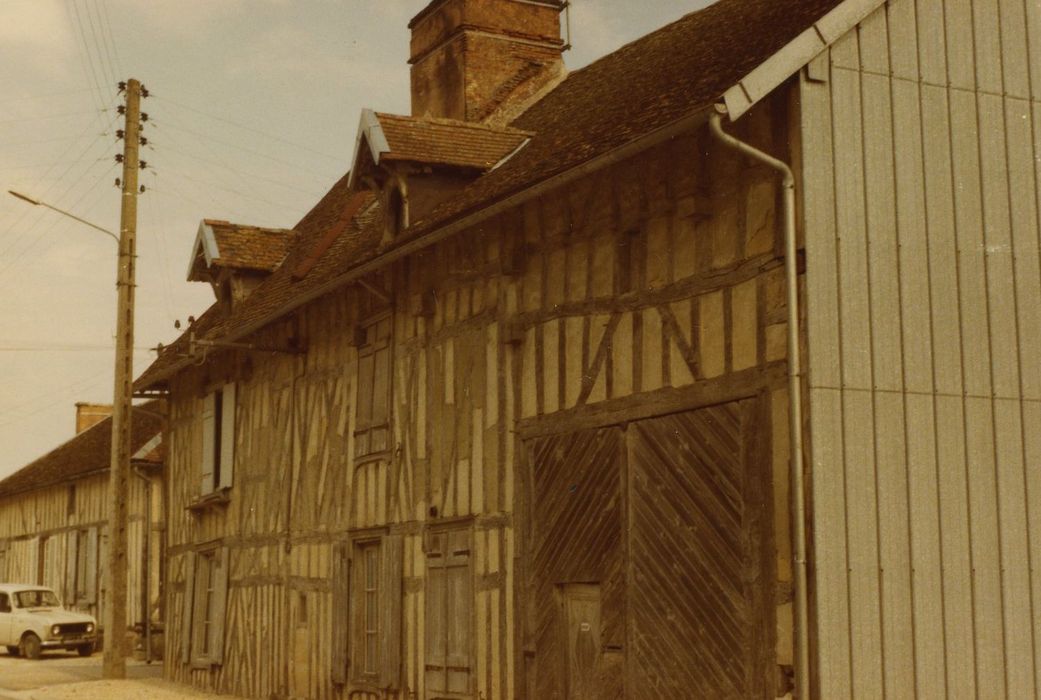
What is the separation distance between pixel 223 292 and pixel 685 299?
1150cm

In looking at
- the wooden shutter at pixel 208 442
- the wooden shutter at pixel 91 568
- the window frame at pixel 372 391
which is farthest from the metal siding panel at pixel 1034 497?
the wooden shutter at pixel 91 568

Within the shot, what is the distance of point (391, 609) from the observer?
47.9ft

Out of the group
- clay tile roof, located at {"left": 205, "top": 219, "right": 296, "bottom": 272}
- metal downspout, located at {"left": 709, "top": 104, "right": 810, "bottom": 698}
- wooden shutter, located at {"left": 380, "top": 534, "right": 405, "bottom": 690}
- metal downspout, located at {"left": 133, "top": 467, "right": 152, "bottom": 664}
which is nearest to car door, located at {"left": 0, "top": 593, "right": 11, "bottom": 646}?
metal downspout, located at {"left": 133, "top": 467, "right": 152, "bottom": 664}

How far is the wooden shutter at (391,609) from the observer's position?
567 inches

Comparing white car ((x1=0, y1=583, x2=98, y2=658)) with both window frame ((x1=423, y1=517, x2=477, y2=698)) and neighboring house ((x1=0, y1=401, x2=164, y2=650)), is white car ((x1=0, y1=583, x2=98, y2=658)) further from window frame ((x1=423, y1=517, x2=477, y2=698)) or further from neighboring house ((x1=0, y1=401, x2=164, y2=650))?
window frame ((x1=423, y1=517, x2=477, y2=698))

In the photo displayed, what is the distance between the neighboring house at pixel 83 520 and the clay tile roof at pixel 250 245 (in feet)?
17.5

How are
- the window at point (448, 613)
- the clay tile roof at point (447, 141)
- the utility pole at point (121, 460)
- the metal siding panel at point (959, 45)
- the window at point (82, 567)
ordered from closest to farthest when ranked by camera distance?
1. the metal siding panel at point (959, 45)
2. the window at point (448, 613)
3. the clay tile roof at point (447, 141)
4. the utility pole at point (121, 460)
5. the window at point (82, 567)

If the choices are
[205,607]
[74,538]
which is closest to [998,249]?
[205,607]

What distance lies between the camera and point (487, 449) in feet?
42.8

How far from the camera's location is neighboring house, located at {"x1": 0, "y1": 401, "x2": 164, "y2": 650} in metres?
28.1

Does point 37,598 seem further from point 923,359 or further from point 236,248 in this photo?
point 923,359

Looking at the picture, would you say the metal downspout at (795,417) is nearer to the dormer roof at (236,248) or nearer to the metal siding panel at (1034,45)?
the metal siding panel at (1034,45)

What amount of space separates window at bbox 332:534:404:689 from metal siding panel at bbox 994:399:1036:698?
21.2 feet

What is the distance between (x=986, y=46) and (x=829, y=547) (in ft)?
12.4
